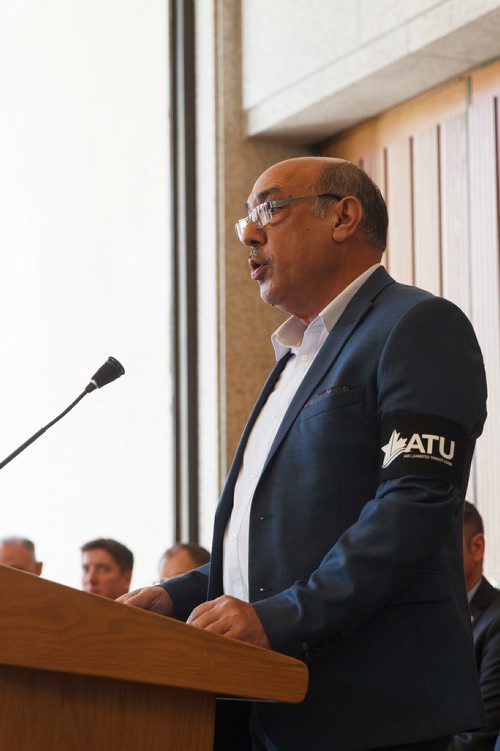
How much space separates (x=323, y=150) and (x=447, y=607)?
5.04 meters

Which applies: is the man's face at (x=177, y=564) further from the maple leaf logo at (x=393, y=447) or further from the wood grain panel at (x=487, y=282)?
the maple leaf logo at (x=393, y=447)

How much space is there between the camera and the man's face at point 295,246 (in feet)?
7.64

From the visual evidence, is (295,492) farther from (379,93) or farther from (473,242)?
(379,93)

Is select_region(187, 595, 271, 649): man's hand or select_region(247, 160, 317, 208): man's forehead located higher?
select_region(247, 160, 317, 208): man's forehead

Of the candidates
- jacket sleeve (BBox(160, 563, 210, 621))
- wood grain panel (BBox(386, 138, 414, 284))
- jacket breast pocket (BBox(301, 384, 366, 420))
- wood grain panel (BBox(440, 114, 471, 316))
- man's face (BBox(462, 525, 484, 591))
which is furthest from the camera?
wood grain panel (BBox(386, 138, 414, 284))

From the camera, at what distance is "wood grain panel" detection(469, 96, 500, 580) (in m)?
5.23

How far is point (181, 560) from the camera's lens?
5.24 meters

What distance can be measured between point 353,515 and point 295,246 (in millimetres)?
597

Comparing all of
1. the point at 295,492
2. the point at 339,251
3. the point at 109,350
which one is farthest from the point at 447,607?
the point at 109,350

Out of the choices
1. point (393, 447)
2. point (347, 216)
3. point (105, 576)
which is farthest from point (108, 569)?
point (393, 447)

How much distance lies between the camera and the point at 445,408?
1.95 metres

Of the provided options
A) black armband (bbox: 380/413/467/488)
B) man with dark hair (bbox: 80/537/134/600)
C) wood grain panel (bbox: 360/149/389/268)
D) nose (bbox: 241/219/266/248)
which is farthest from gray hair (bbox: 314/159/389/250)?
wood grain panel (bbox: 360/149/389/268)

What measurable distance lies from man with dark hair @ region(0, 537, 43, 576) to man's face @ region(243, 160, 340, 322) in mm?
3393

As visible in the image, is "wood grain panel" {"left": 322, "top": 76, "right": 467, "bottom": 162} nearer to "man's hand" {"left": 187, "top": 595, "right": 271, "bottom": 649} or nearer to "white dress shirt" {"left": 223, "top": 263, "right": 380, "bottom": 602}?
"white dress shirt" {"left": 223, "top": 263, "right": 380, "bottom": 602}
